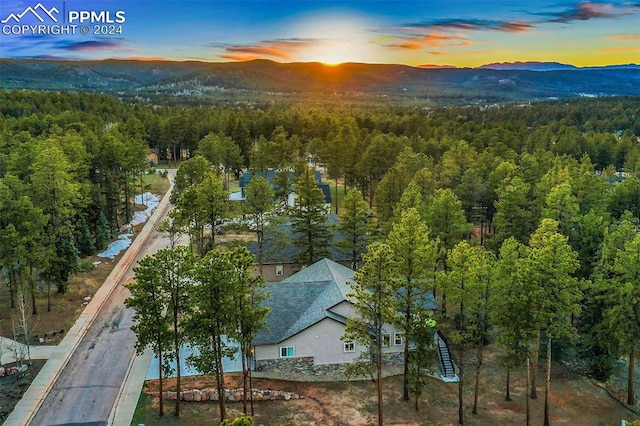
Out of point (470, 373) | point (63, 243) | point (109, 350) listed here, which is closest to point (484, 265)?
point (470, 373)

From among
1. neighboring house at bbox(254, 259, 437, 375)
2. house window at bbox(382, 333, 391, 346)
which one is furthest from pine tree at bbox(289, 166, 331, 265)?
house window at bbox(382, 333, 391, 346)

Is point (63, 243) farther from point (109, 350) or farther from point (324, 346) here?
point (324, 346)

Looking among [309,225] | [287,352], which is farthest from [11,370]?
[309,225]

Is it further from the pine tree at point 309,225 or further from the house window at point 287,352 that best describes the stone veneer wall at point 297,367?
the pine tree at point 309,225

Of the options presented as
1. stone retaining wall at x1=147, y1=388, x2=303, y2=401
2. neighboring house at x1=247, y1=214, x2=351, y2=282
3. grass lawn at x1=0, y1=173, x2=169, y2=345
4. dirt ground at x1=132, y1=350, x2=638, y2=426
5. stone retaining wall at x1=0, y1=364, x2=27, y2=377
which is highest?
neighboring house at x1=247, y1=214, x2=351, y2=282

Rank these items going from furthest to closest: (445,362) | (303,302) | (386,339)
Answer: (303,302) < (386,339) < (445,362)

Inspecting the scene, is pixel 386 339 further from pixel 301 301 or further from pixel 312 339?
pixel 301 301

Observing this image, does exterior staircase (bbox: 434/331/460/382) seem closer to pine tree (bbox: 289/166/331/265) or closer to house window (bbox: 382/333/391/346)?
house window (bbox: 382/333/391/346)
